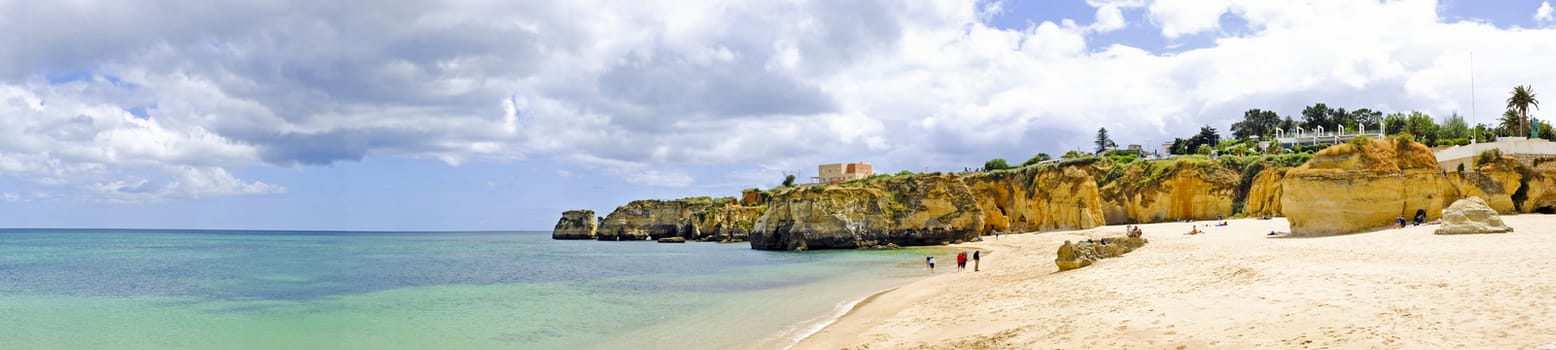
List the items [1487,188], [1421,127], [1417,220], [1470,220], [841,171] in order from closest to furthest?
[1470,220] → [1417,220] → [1487,188] → [1421,127] → [841,171]

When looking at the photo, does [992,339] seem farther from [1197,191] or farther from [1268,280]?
[1197,191]

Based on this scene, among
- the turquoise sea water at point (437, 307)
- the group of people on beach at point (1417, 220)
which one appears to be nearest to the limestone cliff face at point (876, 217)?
the turquoise sea water at point (437, 307)

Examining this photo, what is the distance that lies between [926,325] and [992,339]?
9.18 ft

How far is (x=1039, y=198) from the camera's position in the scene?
6175 centimetres

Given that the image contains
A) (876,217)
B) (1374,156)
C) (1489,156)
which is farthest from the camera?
(876,217)

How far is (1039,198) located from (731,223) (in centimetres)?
3319

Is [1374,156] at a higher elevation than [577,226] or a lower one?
higher

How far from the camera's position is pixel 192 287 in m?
27.9

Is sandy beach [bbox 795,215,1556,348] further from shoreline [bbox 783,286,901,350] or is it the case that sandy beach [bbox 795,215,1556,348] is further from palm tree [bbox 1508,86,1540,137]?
palm tree [bbox 1508,86,1540,137]

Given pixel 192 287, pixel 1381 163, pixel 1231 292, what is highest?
pixel 1381 163

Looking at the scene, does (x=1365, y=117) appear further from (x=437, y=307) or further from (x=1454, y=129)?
(x=437, y=307)

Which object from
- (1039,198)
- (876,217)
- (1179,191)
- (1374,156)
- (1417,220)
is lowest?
(876,217)

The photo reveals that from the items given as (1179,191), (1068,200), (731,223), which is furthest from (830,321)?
(731,223)

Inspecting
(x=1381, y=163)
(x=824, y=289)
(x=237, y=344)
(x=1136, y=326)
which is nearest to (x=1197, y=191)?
(x=1381, y=163)
